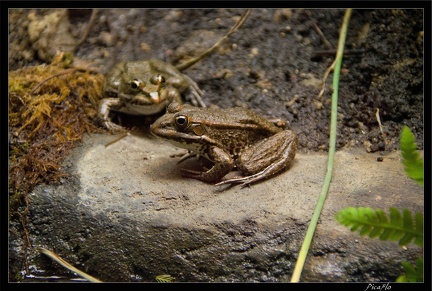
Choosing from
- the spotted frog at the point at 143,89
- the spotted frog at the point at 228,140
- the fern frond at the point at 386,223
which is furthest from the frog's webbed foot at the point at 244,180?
the spotted frog at the point at 143,89

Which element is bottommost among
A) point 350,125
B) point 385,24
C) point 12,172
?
point 12,172

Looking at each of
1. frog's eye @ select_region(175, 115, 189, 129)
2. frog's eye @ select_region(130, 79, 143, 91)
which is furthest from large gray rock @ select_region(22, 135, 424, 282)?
frog's eye @ select_region(130, 79, 143, 91)

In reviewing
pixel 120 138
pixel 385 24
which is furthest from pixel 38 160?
pixel 385 24

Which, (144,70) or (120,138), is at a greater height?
(144,70)

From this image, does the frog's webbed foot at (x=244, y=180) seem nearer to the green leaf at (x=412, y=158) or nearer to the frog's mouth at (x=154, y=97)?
the frog's mouth at (x=154, y=97)

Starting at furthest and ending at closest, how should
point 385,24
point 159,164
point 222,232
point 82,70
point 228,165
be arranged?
point 82,70 → point 385,24 → point 159,164 → point 228,165 → point 222,232
